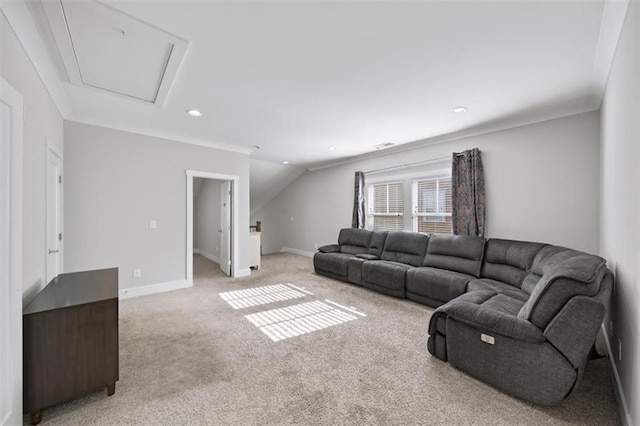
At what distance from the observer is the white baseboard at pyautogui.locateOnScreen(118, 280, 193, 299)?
3.93 m

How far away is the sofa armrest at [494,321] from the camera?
180 centimetres

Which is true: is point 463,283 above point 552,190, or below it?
below

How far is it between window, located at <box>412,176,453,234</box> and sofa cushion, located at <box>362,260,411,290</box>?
1.00 metres

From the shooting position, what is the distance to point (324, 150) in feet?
17.7

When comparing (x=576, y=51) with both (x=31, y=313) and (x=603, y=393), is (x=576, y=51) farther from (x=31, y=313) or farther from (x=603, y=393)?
(x=31, y=313)

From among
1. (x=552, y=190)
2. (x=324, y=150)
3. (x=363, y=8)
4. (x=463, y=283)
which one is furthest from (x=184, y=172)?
(x=552, y=190)

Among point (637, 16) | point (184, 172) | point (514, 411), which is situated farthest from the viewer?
point (184, 172)

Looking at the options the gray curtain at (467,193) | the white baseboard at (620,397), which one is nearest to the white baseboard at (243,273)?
the gray curtain at (467,193)

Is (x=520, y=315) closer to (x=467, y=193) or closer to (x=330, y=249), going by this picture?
(x=467, y=193)

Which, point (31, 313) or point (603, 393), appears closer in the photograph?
point (31, 313)

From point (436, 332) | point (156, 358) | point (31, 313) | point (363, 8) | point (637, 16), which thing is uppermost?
point (363, 8)

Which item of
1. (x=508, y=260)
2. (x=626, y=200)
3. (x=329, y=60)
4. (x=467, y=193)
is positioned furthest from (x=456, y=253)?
(x=329, y=60)

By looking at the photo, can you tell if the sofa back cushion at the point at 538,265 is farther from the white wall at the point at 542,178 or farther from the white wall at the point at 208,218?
the white wall at the point at 208,218

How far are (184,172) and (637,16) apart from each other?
5041 mm
